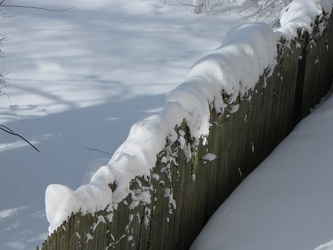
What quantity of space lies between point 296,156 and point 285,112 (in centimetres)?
112

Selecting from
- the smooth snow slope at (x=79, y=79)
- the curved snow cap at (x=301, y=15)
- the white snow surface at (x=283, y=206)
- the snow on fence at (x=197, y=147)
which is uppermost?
the curved snow cap at (x=301, y=15)

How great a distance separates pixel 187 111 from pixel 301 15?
130 inches

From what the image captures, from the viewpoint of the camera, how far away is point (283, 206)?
5527 mm

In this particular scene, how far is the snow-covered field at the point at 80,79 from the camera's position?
12.9m

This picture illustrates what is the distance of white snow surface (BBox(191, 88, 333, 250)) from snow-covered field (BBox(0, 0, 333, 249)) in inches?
156

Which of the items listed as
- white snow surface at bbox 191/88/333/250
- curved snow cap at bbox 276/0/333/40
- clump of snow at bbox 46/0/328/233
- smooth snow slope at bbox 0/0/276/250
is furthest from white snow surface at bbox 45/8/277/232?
smooth snow slope at bbox 0/0/276/250

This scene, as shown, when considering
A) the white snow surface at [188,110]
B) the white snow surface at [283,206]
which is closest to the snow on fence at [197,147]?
the white snow surface at [188,110]

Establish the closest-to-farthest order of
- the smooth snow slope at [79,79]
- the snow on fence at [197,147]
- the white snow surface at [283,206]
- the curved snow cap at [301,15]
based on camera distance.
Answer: the snow on fence at [197,147] → the white snow surface at [283,206] → the curved snow cap at [301,15] → the smooth snow slope at [79,79]

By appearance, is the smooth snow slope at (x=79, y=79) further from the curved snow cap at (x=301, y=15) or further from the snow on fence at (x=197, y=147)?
the snow on fence at (x=197, y=147)

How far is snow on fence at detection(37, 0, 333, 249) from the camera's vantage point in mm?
4055

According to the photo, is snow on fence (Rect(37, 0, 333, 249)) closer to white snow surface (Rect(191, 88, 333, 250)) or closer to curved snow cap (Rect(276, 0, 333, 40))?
curved snow cap (Rect(276, 0, 333, 40))

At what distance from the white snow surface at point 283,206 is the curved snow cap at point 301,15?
1077mm

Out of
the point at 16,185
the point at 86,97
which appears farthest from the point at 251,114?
the point at 86,97

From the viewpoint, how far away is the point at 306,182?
5891mm
